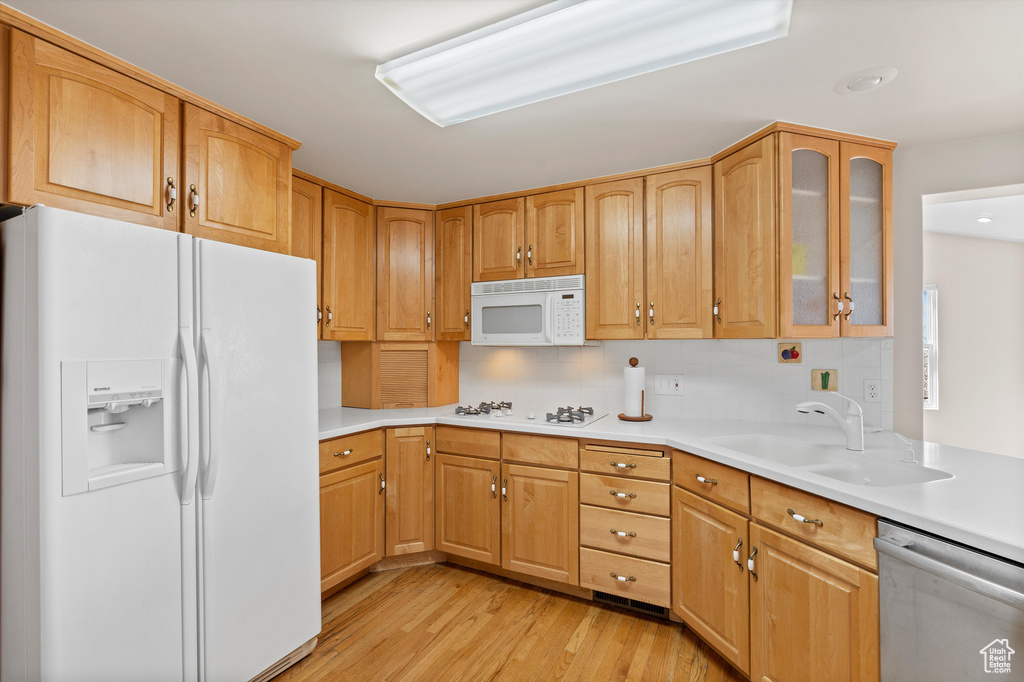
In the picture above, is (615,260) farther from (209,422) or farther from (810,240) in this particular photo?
(209,422)

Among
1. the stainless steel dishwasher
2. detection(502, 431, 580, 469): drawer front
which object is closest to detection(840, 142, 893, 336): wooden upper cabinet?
the stainless steel dishwasher

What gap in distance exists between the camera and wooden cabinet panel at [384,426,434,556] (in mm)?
2725

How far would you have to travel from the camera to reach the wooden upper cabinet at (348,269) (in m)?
2.73

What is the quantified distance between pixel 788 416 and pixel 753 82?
5.43ft

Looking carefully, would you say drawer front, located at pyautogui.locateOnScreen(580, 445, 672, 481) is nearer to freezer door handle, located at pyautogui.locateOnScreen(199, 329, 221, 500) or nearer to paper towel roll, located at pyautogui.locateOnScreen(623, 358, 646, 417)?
paper towel roll, located at pyautogui.locateOnScreen(623, 358, 646, 417)

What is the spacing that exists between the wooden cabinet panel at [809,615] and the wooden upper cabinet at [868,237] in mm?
1072

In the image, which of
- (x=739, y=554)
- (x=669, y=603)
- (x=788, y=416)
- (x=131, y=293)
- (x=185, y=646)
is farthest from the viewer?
(x=788, y=416)

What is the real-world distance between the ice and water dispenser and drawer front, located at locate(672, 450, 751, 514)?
1.96 m

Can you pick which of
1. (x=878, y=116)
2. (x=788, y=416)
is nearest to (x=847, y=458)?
(x=788, y=416)

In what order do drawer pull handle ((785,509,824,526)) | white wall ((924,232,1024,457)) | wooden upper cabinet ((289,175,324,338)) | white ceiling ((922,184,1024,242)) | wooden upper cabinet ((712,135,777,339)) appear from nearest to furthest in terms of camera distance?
1. drawer pull handle ((785,509,824,526))
2. wooden upper cabinet ((712,135,777,339))
3. white ceiling ((922,184,1024,242))
4. wooden upper cabinet ((289,175,324,338))
5. white wall ((924,232,1024,457))

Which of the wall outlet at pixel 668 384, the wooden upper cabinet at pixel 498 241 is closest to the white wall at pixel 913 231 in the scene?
the wall outlet at pixel 668 384

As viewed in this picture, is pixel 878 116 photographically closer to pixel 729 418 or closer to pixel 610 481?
pixel 729 418

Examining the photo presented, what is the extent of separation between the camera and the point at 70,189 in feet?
4.74

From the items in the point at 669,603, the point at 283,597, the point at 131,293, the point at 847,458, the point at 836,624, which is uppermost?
the point at 131,293
